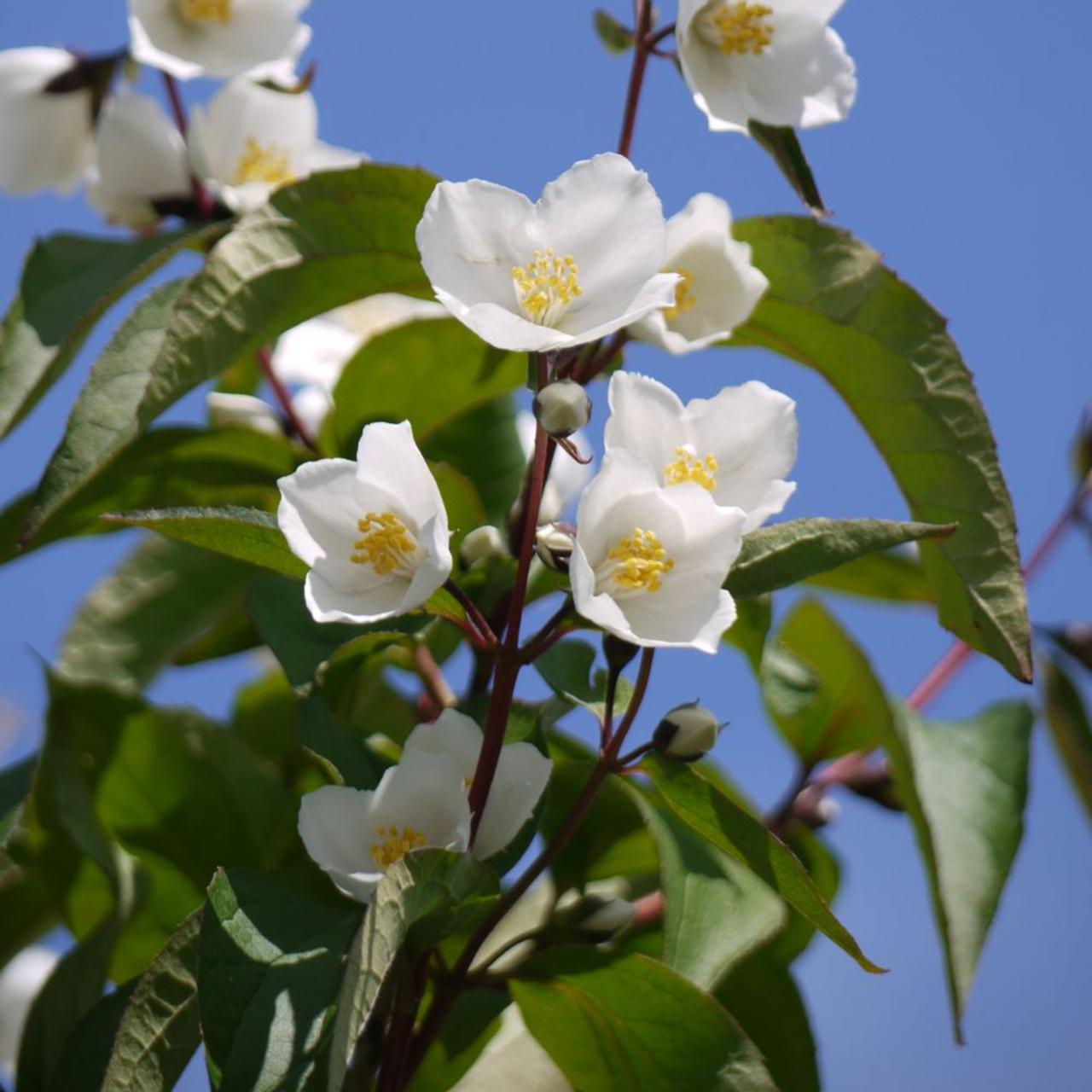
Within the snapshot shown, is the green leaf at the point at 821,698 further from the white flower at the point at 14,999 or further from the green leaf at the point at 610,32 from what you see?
the white flower at the point at 14,999

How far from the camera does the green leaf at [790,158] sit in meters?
0.91

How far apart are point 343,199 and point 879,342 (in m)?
0.37

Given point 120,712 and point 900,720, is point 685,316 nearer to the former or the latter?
point 900,720

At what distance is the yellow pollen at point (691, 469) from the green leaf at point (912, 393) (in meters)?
0.16

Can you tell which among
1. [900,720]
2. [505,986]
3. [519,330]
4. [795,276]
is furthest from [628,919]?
[795,276]

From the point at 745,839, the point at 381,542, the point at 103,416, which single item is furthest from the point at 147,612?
the point at 745,839

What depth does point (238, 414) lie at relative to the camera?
122 centimetres

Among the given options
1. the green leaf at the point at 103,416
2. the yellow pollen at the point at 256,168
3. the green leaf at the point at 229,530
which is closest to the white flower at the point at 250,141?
the yellow pollen at the point at 256,168

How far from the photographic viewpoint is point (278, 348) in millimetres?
1348

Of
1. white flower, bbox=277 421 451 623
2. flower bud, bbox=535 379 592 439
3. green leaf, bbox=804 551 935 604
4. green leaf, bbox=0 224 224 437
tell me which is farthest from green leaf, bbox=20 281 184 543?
green leaf, bbox=804 551 935 604

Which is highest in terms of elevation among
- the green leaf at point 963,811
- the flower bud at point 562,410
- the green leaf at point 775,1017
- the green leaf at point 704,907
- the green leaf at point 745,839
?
the flower bud at point 562,410

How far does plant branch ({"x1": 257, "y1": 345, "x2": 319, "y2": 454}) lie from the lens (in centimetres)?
122

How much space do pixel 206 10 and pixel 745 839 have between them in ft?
2.71

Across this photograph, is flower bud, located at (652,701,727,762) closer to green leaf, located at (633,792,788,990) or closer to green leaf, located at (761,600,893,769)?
green leaf, located at (633,792,788,990)
